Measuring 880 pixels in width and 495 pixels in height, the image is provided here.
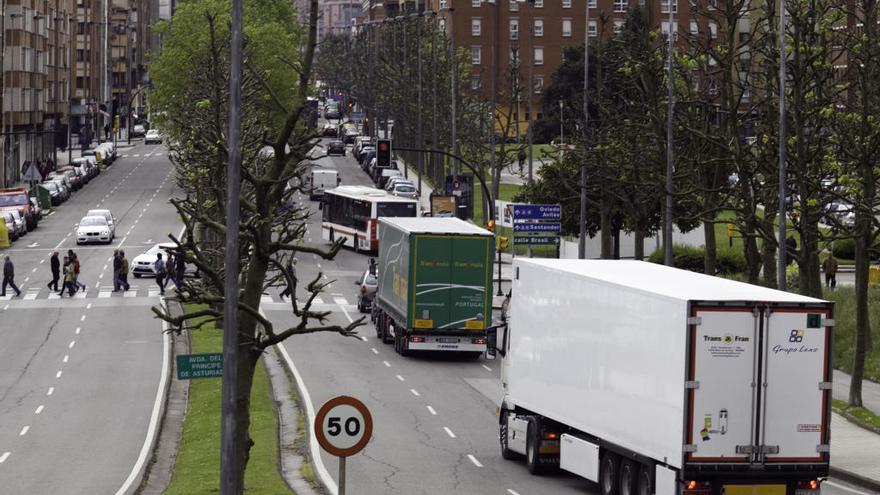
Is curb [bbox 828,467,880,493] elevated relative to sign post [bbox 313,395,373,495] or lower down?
lower down

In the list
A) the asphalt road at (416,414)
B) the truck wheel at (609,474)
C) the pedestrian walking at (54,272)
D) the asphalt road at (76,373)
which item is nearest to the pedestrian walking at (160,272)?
the asphalt road at (76,373)

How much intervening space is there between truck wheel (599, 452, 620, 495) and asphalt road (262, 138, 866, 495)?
1637 millimetres

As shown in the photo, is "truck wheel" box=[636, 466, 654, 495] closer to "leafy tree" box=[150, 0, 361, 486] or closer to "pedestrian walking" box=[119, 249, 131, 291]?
"leafy tree" box=[150, 0, 361, 486]

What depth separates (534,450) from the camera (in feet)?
90.6

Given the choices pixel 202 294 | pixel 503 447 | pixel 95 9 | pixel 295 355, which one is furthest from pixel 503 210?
→ pixel 95 9

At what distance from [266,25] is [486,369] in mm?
56759

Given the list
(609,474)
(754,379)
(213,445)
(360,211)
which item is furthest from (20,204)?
(754,379)

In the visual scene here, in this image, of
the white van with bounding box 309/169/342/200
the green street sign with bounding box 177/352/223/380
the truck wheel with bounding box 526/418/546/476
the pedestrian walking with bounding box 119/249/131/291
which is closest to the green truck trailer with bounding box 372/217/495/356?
the truck wheel with bounding box 526/418/546/476

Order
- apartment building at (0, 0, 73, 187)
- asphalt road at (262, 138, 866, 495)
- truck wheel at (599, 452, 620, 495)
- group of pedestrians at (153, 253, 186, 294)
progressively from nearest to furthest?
truck wheel at (599, 452, 620, 495)
asphalt road at (262, 138, 866, 495)
group of pedestrians at (153, 253, 186, 294)
apartment building at (0, 0, 73, 187)

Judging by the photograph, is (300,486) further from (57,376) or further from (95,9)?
(95,9)

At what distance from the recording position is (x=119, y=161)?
138 meters

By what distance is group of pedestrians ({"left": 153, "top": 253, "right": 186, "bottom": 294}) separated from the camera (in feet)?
194

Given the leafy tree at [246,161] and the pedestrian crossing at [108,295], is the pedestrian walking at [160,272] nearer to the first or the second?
the pedestrian crossing at [108,295]

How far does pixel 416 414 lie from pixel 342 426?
703 inches
